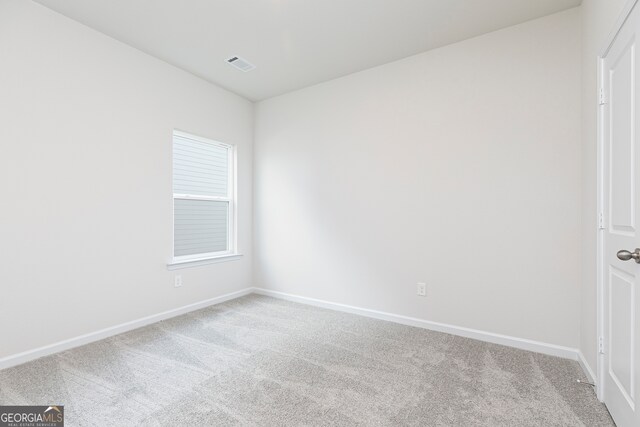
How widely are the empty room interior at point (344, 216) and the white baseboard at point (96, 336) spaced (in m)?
0.02

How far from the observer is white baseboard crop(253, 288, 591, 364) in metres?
2.43

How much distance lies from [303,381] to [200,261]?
2147 millimetres

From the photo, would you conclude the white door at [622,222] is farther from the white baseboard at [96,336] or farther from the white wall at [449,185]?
the white baseboard at [96,336]

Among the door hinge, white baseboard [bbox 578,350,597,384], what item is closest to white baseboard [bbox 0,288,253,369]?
white baseboard [bbox 578,350,597,384]

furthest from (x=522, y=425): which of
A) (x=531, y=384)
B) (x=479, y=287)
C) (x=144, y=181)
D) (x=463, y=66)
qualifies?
(x=144, y=181)

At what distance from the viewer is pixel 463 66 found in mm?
2836

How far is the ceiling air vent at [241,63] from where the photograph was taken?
3.21m

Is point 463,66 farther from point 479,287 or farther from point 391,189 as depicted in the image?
point 479,287

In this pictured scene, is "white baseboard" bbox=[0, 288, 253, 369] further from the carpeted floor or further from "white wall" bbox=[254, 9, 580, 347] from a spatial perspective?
"white wall" bbox=[254, 9, 580, 347]

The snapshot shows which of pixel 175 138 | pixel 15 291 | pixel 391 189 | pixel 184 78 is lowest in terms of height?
pixel 15 291

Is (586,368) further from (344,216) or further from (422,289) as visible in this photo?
(344,216)

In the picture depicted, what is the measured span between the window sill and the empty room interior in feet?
0.10

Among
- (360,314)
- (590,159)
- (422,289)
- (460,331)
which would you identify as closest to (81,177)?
(360,314)

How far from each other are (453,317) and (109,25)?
4.12 metres
